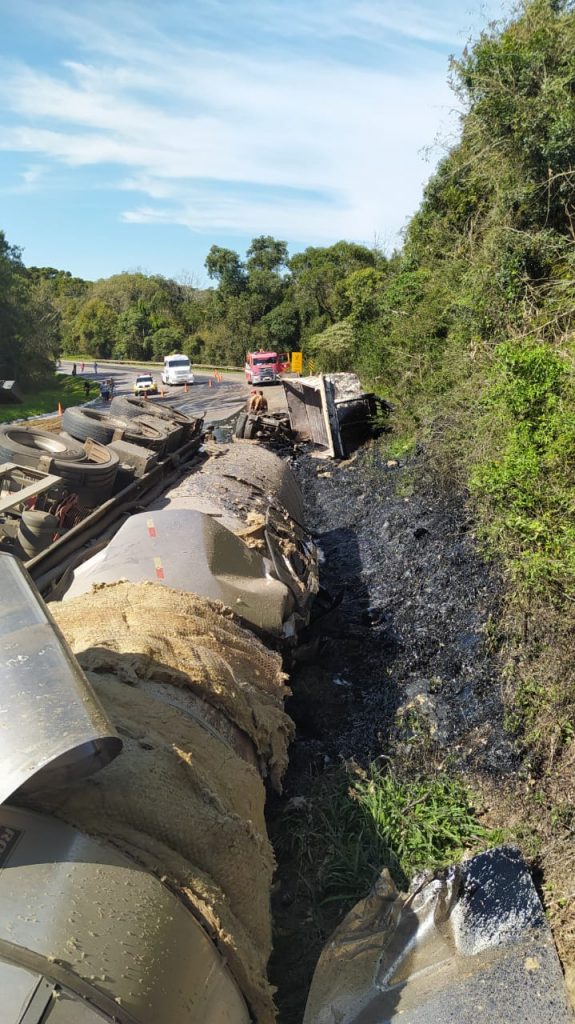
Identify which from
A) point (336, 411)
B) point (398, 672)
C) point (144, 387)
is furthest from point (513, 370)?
point (144, 387)

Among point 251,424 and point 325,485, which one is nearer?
point 325,485

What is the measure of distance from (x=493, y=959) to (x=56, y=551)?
414cm

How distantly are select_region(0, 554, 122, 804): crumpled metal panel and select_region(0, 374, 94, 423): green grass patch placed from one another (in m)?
23.4

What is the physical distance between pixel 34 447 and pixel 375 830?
5.30 meters

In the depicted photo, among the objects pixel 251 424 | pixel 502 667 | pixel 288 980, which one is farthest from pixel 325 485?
pixel 288 980

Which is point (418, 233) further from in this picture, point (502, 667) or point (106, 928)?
point (106, 928)

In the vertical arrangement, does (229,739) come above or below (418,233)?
below

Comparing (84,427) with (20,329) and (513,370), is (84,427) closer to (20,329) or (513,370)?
(513,370)

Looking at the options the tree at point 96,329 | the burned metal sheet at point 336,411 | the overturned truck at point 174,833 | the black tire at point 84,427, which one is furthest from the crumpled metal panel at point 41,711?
the tree at point 96,329

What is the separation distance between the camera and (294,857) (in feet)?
14.9

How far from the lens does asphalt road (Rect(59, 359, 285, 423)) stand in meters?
25.0

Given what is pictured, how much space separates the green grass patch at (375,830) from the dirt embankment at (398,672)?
0.15 meters

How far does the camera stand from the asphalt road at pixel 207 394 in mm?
25047

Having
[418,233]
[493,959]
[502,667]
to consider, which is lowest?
[493,959]
